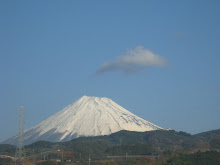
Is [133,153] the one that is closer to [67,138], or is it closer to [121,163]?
[121,163]

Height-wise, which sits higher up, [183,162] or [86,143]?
[86,143]

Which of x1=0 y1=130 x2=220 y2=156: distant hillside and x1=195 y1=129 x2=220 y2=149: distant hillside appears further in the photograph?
x1=195 y1=129 x2=220 y2=149: distant hillside

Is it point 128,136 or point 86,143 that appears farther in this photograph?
point 128,136

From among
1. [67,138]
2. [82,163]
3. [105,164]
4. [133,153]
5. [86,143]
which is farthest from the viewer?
[67,138]

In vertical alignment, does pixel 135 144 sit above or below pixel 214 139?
below

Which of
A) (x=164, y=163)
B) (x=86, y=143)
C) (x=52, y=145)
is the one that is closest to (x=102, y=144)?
(x=86, y=143)

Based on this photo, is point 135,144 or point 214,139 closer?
point 135,144

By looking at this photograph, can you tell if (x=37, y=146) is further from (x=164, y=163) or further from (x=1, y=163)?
(x=164, y=163)

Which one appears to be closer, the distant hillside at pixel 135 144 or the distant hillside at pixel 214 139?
the distant hillside at pixel 135 144

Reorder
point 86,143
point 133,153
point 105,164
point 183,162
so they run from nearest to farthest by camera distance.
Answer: point 183,162
point 105,164
point 133,153
point 86,143

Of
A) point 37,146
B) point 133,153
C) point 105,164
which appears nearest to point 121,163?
point 105,164
